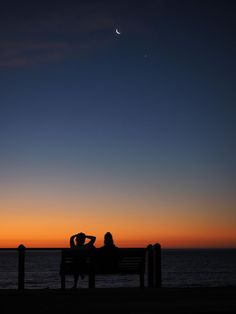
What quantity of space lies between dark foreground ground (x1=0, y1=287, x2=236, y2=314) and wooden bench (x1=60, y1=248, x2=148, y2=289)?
1872 millimetres

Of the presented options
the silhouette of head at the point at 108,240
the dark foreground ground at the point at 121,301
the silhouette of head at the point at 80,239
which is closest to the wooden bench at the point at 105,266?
the silhouette of head at the point at 108,240

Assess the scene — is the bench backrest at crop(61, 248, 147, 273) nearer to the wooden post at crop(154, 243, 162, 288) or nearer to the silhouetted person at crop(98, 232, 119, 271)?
the silhouetted person at crop(98, 232, 119, 271)

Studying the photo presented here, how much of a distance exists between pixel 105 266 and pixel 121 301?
148 inches

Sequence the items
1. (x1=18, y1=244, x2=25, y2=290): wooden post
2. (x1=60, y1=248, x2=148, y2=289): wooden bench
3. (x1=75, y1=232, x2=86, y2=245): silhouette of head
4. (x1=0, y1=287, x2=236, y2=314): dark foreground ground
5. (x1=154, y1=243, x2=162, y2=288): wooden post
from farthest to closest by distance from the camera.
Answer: (x1=75, y1=232, x2=86, y2=245): silhouette of head
(x1=154, y1=243, x2=162, y2=288): wooden post
(x1=60, y1=248, x2=148, y2=289): wooden bench
(x1=18, y1=244, x2=25, y2=290): wooden post
(x1=0, y1=287, x2=236, y2=314): dark foreground ground

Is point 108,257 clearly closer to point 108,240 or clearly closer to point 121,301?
point 108,240

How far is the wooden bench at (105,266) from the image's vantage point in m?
12.0

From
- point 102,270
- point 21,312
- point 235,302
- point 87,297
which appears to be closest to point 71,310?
point 21,312

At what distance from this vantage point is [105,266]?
12109 millimetres

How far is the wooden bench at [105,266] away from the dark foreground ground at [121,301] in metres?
1.87

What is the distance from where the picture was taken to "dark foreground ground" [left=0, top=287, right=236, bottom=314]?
23.8 ft

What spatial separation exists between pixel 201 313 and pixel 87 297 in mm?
2752

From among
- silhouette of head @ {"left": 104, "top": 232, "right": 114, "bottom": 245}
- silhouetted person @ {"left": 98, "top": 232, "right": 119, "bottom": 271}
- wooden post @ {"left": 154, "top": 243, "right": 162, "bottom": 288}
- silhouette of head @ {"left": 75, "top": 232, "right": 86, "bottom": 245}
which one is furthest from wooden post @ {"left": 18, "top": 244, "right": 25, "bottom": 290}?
wooden post @ {"left": 154, "top": 243, "right": 162, "bottom": 288}

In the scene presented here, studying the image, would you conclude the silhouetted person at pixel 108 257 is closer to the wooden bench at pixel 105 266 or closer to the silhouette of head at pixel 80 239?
the wooden bench at pixel 105 266

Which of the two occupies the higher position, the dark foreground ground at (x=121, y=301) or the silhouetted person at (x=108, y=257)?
the silhouetted person at (x=108, y=257)
